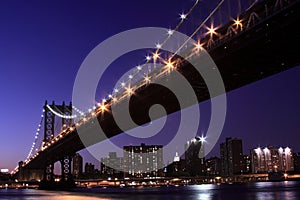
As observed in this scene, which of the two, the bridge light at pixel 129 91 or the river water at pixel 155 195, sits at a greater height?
Answer: the bridge light at pixel 129 91

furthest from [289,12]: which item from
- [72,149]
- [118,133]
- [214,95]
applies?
[72,149]

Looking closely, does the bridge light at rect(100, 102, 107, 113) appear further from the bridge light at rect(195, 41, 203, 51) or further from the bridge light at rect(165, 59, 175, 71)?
the bridge light at rect(195, 41, 203, 51)

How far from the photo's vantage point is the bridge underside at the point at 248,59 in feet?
77.9


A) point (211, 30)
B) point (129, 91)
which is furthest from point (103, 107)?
point (211, 30)

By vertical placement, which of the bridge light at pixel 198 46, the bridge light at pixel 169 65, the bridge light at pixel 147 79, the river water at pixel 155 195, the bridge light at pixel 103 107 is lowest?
the river water at pixel 155 195

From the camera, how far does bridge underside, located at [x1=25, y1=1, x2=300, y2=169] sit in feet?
77.9

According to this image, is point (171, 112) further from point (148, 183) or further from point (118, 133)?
point (148, 183)

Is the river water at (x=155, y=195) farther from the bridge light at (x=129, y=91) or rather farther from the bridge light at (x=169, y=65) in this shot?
the bridge light at (x=169, y=65)

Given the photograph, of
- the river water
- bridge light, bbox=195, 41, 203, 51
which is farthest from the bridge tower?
bridge light, bbox=195, 41, 203, 51

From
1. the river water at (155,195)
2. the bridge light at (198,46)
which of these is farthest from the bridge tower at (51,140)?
the bridge light at (198,46)

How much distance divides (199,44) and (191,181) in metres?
115

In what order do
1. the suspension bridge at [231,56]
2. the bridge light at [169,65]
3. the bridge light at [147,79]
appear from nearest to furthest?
the suspension bridge at [231,56], the bridge light at [169,65], the bridge light at [147,79]

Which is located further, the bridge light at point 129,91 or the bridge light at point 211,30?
the bridge light at point 129,91

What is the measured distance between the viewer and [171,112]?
1722 inches
